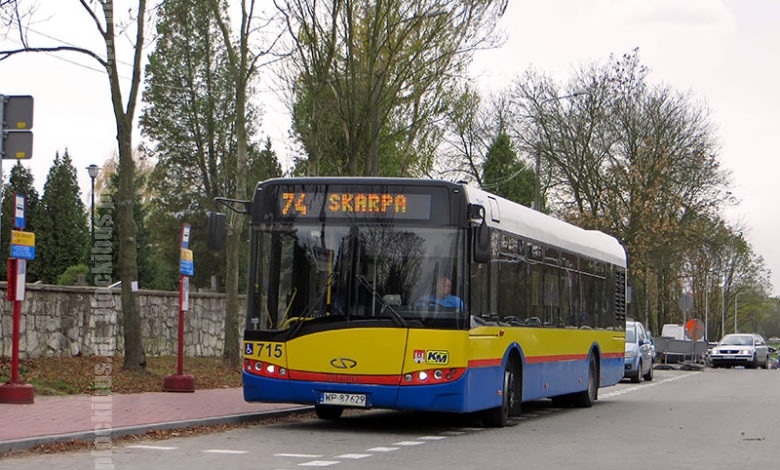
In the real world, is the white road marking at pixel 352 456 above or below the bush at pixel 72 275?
below

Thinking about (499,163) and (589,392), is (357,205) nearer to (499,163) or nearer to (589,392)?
(589,392)

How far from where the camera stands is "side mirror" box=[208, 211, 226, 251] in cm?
1488

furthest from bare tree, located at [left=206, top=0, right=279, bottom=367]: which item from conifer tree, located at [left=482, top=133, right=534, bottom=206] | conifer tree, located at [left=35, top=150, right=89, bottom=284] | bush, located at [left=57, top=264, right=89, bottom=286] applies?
conifer tree, located at [left=482, top=133, right=534, bottom=206]

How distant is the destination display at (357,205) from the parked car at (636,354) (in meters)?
20.0

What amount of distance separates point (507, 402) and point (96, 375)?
25.3 feet

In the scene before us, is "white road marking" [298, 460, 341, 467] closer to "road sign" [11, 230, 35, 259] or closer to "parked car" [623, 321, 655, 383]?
"road sign" [11, 230, 35, 259]

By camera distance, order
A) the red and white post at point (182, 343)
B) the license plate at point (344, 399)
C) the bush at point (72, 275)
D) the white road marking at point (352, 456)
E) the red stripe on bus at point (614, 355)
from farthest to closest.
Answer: the bush at point (72, 275)
the red stripe on bus at point (614, 355)
the red and white post at point (182, 343)
the license plate at point (344, 399)
the white road marking at point (352, 456)

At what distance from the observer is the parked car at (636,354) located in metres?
35.2

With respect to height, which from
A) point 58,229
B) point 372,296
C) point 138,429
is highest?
point 58,229

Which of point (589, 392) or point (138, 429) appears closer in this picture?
point (138, 429)

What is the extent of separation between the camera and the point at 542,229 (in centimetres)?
1936

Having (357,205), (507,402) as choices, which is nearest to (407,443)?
(357,205)

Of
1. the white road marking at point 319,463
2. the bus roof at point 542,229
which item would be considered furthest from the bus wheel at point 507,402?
the white road marking at point 319,463

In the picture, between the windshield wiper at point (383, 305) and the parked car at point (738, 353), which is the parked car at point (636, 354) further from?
the parked car at point (738, 353)
